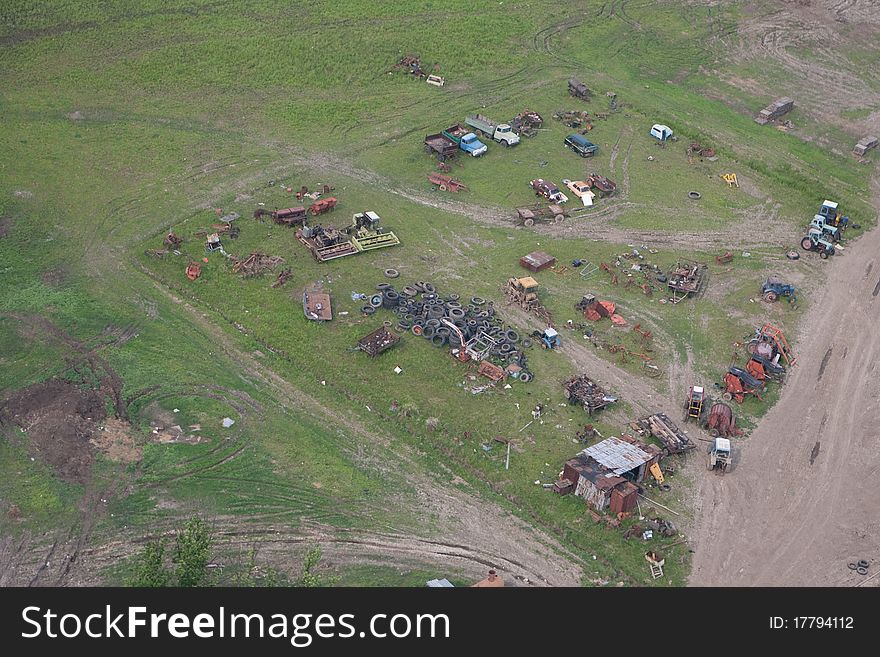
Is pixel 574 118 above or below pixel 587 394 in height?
below

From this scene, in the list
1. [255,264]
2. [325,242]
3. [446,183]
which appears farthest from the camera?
[446,183]

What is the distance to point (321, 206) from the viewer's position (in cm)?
6756

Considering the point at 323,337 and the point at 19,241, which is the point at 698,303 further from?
the point at 19,241

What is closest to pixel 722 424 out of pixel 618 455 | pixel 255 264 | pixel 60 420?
pixel 618 455

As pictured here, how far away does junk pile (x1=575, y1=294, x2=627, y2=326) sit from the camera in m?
59.0

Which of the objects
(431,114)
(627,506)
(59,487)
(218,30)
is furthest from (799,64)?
(59,487)

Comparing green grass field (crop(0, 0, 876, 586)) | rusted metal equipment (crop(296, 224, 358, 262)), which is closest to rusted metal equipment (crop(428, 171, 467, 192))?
green grass field (crop(0, 0, 876, 586))

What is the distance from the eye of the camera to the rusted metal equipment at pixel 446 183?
7175 centimetres

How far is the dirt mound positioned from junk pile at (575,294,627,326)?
28561mm

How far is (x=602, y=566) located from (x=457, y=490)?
7.88 meters

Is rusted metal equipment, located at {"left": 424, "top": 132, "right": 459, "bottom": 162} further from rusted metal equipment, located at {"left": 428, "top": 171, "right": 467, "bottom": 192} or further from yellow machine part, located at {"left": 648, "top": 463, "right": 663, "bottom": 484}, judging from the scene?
yellow machine part, located at {"left": 648, "top": 463, "right": 663, "bottom": 484}

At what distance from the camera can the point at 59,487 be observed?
4569 cm

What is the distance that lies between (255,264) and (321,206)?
319 inches

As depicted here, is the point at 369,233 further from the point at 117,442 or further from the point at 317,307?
the point at 117,442
